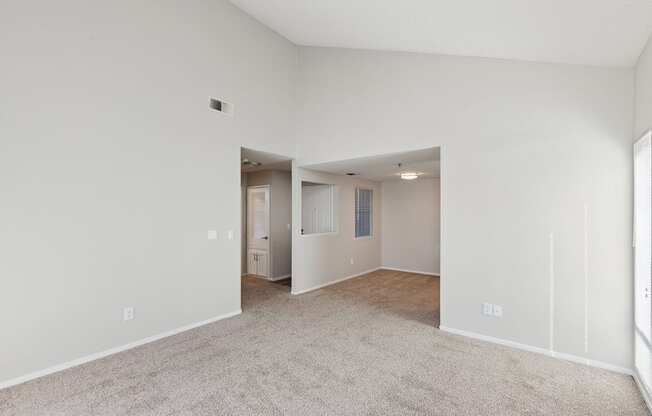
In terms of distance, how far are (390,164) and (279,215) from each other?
2.72 meters

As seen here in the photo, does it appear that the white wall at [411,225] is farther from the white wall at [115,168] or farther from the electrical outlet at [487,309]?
the white wall at [115,168]

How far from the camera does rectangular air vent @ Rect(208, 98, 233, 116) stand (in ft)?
12.7

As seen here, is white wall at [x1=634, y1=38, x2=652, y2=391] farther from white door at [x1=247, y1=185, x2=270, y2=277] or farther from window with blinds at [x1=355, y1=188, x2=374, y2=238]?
white door at [x1=247, y1=185, x2=270, y2=277]

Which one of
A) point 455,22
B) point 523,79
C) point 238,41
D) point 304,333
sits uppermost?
point 238,41

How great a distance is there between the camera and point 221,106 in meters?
4.02

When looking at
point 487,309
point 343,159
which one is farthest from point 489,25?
point 487,309

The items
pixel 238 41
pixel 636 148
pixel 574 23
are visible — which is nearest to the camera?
pixel 574 23

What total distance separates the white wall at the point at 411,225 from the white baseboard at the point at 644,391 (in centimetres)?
428

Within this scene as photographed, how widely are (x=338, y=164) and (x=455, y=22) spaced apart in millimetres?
2537

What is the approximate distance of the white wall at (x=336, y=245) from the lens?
16.8 ft

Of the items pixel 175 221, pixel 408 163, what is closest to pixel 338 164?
pixel 408 163

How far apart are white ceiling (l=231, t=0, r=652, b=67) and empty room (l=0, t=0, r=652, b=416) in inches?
0.9

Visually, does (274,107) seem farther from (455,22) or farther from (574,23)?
(574,23)

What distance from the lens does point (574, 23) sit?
219cm
